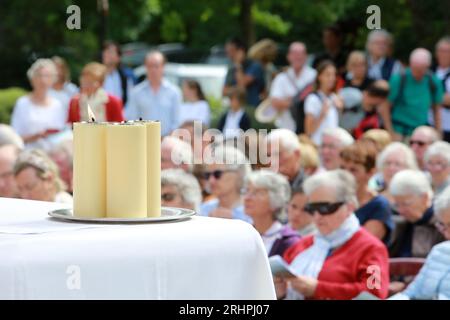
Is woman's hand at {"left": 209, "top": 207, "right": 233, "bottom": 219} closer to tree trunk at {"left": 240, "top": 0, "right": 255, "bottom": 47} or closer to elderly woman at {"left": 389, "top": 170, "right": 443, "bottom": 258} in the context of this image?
elderly woman at {"left": 389, "top": 170, "right": 443, "bottom": 258}

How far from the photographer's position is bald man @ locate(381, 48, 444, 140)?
35.8 ft

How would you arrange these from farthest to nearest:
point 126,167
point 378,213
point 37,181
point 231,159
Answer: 1. point 231,159
2. point 378,213
3. point 37,181
4. point 126,167

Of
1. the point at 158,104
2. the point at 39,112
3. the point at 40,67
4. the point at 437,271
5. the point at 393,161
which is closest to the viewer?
the point at 437,271

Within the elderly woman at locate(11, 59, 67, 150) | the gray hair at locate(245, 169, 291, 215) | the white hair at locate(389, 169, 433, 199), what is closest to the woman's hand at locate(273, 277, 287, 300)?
the gray hair at locate(245, 169, 291, 215)

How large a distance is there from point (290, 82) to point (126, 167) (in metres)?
8.99

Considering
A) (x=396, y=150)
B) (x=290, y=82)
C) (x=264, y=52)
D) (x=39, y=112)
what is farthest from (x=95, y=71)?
(x=396, y=150)

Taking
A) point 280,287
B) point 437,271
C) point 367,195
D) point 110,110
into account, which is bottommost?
point 280,287

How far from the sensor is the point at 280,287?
5.60m

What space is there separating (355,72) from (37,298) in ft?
29.3

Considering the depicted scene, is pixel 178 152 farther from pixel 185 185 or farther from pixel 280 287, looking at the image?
pixel 280 287

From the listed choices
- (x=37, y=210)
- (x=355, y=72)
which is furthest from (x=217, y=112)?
(x=37, y=210)

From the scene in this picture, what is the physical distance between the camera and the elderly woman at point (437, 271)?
211 inches

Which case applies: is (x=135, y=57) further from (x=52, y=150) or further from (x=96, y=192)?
(x=96, y=192)

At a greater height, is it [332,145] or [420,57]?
[420,57]
